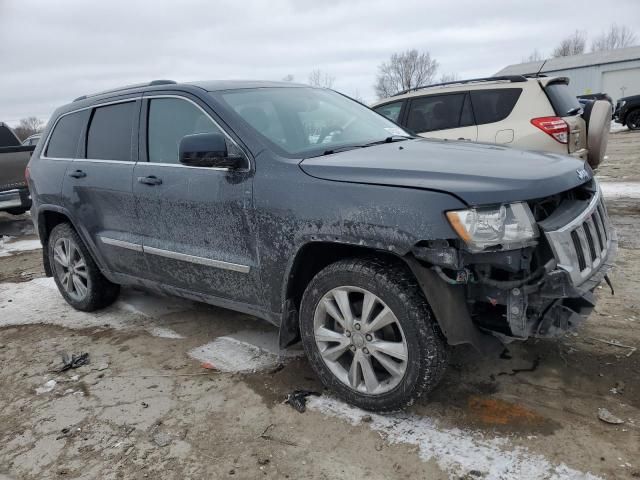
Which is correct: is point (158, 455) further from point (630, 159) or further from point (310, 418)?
Answer: point (630, 159)

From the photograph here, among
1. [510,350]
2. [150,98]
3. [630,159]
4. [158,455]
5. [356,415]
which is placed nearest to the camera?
[158,455]

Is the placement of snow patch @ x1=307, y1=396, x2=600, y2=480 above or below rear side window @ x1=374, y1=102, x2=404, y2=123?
below

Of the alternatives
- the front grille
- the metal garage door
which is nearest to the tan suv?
the front grille

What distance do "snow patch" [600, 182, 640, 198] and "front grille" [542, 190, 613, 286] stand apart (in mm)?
6100

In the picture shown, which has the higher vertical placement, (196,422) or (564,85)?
(564,85)

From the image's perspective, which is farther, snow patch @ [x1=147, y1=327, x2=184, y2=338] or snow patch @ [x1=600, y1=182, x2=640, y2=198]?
snow patch @ [x1=600, y1=182, x2=640, y2=198]

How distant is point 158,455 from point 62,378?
133cm

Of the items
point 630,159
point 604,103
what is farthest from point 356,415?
point 630,159

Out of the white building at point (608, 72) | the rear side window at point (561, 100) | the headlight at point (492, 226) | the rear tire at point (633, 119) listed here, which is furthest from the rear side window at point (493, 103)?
the white building at point (608, 72)

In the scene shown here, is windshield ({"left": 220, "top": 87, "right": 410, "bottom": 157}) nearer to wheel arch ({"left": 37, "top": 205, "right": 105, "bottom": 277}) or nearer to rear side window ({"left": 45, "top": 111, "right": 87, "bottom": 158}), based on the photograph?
rear side window ({"left": 45, "top": 111, "right": 87, "bottom": 158})

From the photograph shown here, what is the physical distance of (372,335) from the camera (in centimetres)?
272

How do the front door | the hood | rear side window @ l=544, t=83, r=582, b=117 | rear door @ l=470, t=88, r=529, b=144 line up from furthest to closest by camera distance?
rear door @ l=470, t=88, r=529, b=144, rear side window @ l=544, t=83, r=582, b=117, the front door, the hood

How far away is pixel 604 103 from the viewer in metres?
6.60

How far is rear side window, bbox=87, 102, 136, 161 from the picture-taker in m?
3.96
